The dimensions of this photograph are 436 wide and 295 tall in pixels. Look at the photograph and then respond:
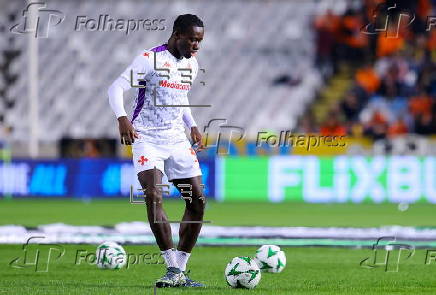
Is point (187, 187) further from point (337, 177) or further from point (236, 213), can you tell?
point (337, 177)

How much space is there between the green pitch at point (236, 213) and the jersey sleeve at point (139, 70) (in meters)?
8.09

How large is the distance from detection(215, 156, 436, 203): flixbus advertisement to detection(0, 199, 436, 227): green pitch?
0.59 m

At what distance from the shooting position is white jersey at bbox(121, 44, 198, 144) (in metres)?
8.49

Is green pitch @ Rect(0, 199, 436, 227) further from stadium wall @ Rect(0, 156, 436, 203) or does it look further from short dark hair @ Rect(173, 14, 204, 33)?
short dark hair @ Rect(173, 14, 204, 33)

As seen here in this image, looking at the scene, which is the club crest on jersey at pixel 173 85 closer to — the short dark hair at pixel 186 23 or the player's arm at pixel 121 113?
the player's arm at pixel 121 113

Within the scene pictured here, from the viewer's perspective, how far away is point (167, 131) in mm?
8641

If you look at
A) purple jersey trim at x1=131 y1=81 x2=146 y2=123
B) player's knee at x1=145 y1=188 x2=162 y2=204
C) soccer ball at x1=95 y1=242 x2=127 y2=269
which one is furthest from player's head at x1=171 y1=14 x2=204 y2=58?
soccer ball at x1=95 y1=242 x2=127 y2=269

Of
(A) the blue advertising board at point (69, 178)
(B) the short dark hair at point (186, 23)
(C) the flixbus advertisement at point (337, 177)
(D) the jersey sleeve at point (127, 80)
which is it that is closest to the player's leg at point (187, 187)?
(D) the jersey sleeve at point (127, 80)

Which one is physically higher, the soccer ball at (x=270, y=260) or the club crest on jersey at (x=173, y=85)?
the club crest on jersey at (x=173, y=85)

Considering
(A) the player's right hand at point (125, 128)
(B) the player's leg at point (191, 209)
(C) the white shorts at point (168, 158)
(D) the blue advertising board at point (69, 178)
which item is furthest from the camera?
(D) the blue advertising board at point (69, 178)

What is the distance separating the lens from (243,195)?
2342cm

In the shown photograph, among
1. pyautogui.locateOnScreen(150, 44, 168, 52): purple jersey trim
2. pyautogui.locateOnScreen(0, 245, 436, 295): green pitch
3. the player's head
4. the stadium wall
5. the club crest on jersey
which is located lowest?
pyautogui.locateOnScreen(0, 245, 436, 295): green pitch

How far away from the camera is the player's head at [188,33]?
8406 mm

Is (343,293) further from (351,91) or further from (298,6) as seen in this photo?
(298,6)
